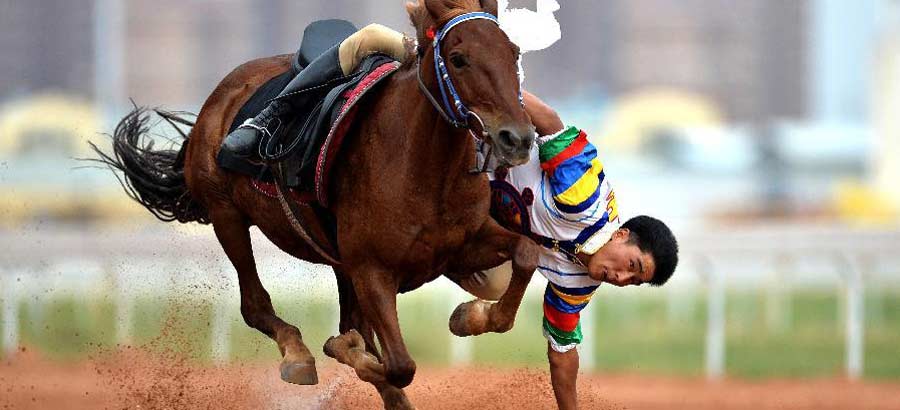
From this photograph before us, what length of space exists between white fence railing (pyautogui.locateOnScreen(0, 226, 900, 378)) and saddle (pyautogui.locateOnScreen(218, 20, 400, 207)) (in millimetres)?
3567

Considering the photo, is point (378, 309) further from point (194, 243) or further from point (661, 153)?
point (661, 153)

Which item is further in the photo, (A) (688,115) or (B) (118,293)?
(A) (688,115)

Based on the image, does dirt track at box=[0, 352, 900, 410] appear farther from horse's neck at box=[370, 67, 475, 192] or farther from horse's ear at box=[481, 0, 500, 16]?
horse's ear at box=[481, 0, 500, 16]

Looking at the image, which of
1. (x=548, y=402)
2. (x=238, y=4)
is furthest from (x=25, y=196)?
(x=548, y=402)

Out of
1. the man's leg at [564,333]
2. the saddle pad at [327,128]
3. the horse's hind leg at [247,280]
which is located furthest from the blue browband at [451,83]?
the horse's hind leg at [247,280]

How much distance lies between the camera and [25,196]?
73.5 feet

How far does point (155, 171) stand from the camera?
760cm

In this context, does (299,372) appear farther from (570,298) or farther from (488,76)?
(488,76)

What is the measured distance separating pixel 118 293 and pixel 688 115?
18696 mm

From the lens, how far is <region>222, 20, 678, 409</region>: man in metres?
5.82

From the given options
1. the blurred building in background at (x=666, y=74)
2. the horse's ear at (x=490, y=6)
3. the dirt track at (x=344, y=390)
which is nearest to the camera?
the horse's ear at (x=490, y=6)

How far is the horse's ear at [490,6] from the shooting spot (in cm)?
510

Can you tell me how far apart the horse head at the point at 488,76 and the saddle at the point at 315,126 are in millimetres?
704

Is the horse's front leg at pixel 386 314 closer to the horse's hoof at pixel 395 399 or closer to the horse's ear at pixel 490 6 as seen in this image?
the horse's hoof at pixel 395 399
